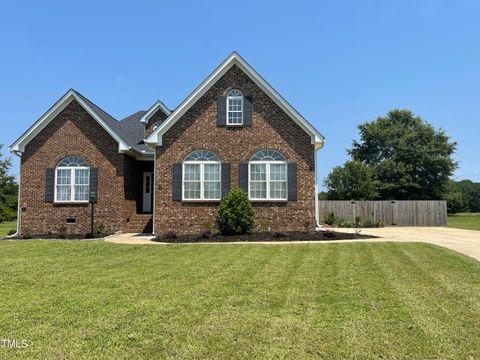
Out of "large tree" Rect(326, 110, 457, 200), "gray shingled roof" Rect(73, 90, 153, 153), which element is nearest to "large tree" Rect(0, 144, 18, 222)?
"gray shingled roof" Rect(73, 90, 153, 153)

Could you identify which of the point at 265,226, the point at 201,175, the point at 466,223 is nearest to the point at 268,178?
the point at 265,226

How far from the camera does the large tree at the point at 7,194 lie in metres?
43.0

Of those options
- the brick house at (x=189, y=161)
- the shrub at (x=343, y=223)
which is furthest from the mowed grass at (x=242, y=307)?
the shrub at (x=343, y=223)

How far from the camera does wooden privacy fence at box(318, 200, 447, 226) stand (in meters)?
25.2

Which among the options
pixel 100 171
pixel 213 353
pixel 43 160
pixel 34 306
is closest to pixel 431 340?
pixel 213 353

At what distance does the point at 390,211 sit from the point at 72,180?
2012 cm

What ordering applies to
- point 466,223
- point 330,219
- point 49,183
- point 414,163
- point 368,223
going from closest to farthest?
point 49,183
point 330,219
point 368,223
point 466,223
point 414,163

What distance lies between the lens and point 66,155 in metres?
17.0

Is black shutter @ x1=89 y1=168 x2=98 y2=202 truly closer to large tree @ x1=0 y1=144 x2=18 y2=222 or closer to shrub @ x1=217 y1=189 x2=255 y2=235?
shrub @ x1=217 y1=189 x2=255 y2=235

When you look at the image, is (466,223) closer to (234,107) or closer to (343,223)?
(343,223)

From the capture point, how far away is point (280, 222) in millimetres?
15977

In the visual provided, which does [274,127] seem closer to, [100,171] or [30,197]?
[100,171]

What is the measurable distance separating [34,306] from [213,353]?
9.89 feet

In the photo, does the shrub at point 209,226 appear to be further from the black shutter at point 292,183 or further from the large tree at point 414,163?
the large tree at point 414,163
